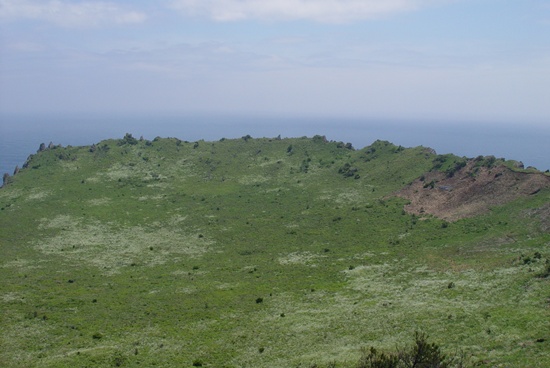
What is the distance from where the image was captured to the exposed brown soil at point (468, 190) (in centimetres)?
8700

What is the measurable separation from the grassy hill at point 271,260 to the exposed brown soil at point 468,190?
0.49m

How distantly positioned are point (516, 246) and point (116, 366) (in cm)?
5616

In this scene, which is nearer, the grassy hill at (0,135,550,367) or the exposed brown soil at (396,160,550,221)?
the grassy hill at (0,135,550,367)

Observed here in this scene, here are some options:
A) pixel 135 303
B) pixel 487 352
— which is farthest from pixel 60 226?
pixel 487 352

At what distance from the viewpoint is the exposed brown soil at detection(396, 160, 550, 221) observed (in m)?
87.0

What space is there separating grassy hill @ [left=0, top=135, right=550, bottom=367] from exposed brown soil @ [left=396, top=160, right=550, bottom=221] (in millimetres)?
492

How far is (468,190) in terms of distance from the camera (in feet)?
319

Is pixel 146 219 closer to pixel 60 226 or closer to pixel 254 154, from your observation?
pixel 60 226

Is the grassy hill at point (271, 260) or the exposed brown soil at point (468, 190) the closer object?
the grassy hill at point (271, 260)

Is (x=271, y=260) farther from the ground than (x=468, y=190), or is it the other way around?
(x=468, y=190)

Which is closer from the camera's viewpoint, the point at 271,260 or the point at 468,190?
the point at 271,260

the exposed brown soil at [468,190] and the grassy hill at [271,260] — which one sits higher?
the exposed brown soil at [468,190]

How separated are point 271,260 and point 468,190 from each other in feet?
157

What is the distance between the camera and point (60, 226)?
4008 inches
